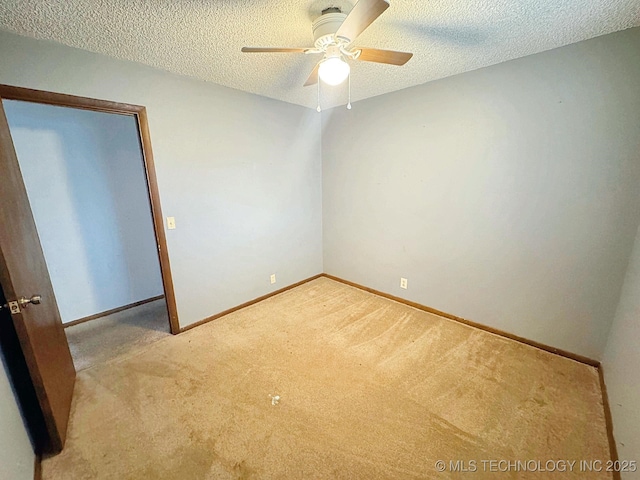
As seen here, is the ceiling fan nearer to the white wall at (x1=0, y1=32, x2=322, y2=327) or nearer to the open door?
the white wall at (x1=0, y1=32, x2=322, y2=327)

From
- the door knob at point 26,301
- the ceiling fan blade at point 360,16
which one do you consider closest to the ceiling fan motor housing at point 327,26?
the ceiling fan blade at point 360,16

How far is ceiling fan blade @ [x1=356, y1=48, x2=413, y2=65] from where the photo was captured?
4.51 ft

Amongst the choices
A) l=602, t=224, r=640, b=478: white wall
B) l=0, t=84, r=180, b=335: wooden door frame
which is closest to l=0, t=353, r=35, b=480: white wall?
l=0, t=84, r=180, b=335: wooden door frame

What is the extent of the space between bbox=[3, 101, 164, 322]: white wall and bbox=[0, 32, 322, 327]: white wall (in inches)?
25.4

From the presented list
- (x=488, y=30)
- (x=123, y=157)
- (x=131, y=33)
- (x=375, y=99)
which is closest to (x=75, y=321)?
(x=123, y=157)

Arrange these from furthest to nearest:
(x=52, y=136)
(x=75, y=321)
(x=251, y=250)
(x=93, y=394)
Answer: (x=251, y=250) < (x=75, y=321) < (x=52, y=136) < (x=93, y=394)

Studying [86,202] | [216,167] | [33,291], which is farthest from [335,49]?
[86,202]

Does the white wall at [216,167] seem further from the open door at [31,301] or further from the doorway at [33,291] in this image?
the open door at [31,301]

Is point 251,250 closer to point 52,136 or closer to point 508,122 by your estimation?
point 52,136

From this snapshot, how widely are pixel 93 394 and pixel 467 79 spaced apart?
12.2ft

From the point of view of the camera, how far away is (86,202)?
2.69 meters

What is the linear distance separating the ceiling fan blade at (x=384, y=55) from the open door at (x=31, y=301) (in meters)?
1.95

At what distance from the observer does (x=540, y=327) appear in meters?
2.14

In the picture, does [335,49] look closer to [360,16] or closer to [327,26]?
[327,26]
